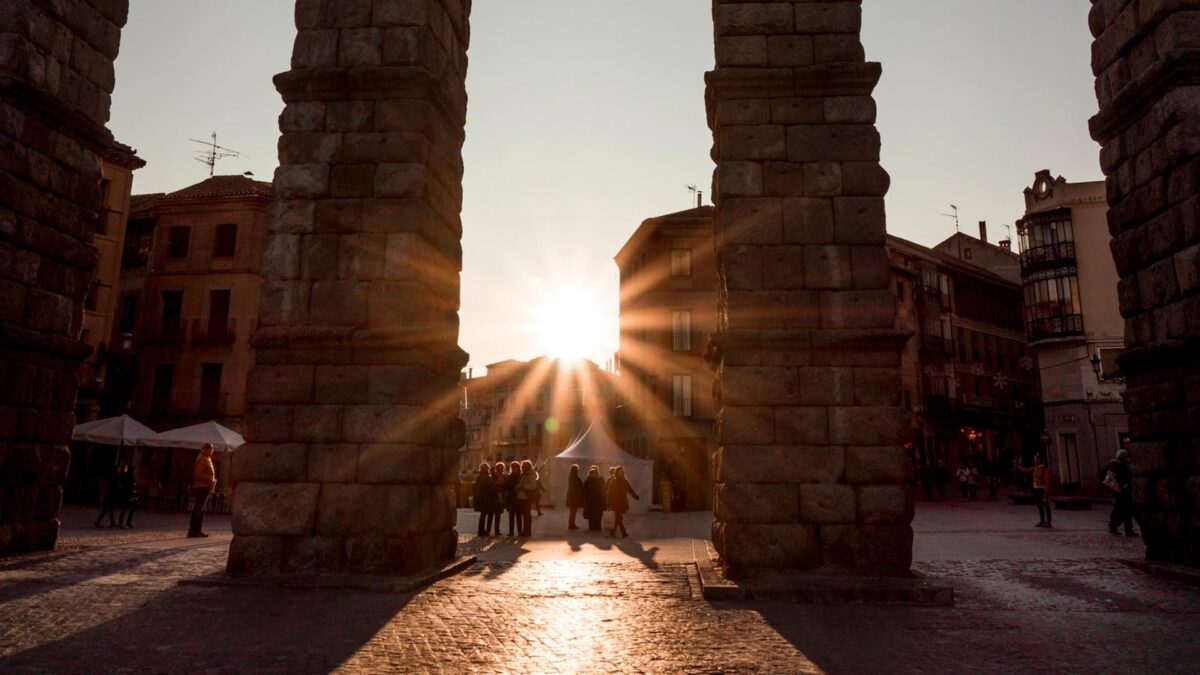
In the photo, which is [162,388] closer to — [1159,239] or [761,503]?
[761,503]

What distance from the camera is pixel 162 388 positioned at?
30.5 metres

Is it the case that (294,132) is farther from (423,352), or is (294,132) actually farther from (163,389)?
(163,389)

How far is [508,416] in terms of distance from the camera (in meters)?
68.8

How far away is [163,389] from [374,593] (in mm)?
28999

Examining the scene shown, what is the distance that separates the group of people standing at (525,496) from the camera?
14.5m

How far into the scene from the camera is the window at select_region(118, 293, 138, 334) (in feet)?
104

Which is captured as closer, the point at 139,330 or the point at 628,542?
the point at 628,542

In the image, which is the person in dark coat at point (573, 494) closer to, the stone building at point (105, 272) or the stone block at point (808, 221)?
the stone block at point (808, 221)

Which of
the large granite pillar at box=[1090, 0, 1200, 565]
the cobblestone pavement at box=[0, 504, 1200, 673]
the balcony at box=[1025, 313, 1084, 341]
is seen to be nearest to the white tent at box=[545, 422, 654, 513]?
the cobblestone pavement at box=[0, 504, 1200, 673]

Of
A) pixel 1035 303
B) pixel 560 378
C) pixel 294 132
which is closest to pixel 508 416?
pixel 560 378

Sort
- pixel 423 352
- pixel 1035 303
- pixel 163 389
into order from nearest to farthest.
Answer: pixel 423 352, pixel 163 389, pixel 1035 303

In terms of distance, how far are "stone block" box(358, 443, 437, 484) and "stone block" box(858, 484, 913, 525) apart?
14.0 ft

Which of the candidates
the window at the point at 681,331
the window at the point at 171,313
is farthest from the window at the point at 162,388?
the window at the point at 681,331

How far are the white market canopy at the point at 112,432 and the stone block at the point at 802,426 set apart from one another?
1768cm
